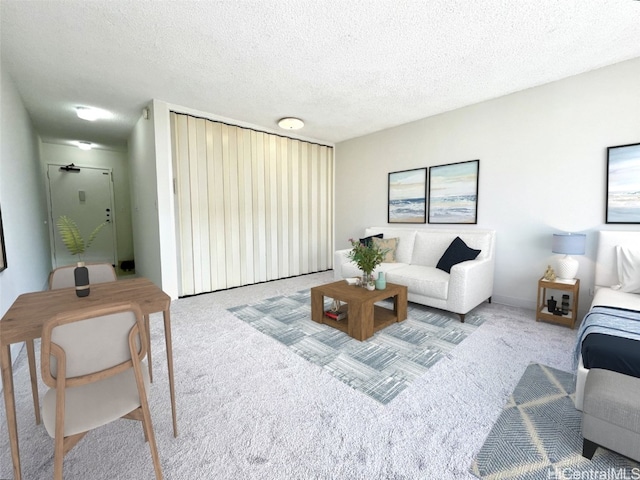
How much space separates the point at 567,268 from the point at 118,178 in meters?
8.18

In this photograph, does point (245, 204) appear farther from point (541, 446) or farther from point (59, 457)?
point (541, 446)

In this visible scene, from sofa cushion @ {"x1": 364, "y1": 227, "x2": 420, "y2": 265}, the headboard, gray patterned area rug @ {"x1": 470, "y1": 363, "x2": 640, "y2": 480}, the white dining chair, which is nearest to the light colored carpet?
gray patterned area rug @ {"x1": 470, "y1": 363, "x2": 640, "y2": 480}

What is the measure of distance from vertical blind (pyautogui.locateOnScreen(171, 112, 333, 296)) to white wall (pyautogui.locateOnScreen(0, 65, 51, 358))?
1.48 metres

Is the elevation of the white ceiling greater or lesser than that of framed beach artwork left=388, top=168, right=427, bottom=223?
greater

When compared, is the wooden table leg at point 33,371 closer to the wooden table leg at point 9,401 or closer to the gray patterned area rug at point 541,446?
the wooden table leg at point 9,401

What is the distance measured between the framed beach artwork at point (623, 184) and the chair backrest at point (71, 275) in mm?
4480

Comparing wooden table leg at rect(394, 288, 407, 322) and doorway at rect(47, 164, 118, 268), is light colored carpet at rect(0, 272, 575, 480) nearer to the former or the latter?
wooden table leg at rect(394, 288, 407, 322)

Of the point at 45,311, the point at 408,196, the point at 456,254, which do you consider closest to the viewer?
the point at 45,311

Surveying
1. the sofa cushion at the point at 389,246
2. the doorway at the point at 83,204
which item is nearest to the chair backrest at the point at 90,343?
the sofa cushion at the point at 389,246

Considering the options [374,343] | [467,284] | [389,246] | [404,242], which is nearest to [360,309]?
[374,343]

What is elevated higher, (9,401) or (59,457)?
(9,401)

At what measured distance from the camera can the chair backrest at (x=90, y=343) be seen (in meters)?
0.95

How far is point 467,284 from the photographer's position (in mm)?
2885

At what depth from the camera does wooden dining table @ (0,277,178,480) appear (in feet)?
3.43
